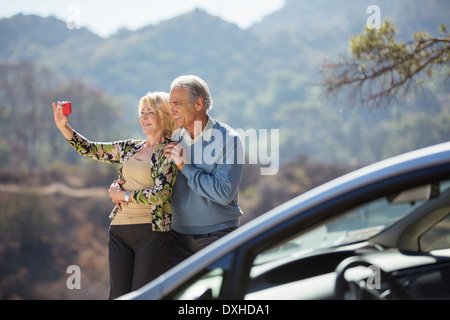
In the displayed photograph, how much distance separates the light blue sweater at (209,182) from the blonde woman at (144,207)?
107mm

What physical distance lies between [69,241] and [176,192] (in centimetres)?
4222

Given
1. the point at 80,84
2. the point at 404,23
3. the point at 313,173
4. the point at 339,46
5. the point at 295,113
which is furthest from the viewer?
the point at 339,46

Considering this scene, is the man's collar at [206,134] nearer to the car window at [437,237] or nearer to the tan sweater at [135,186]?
the tan sweater at [135,186]

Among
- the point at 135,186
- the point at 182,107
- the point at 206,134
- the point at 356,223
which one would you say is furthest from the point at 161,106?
the point at 356,223

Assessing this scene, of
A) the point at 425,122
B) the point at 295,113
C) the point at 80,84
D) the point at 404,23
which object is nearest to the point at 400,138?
the point at 425,122

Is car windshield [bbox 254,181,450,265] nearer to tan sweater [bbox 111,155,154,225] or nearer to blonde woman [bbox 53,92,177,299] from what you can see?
blonde woman [bbox 53,92,177,299]

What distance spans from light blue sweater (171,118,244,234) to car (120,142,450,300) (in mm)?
957

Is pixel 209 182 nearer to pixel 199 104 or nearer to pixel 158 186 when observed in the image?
pixel 158 186

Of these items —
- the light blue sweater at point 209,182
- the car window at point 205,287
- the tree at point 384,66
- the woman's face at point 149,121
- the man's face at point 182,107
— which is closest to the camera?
the car window at point 205,287

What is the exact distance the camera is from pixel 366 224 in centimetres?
154

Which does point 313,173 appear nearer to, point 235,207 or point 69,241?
point 69,241

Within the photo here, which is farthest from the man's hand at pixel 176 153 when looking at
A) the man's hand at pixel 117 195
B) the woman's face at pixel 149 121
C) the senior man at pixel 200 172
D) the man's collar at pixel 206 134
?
the man's hand at pixel 117 195

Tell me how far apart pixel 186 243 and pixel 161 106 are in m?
0.84

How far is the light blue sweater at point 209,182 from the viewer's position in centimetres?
251
